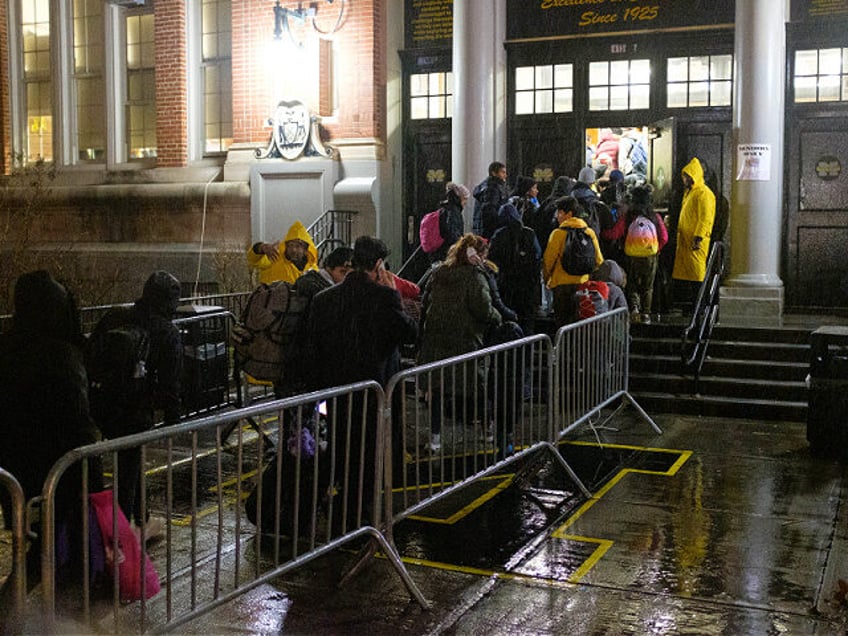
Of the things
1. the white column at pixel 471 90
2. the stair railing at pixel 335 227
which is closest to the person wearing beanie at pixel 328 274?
the white column at pixel 471 90

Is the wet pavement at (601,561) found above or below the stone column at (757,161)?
below

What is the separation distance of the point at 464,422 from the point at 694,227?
655 centimetres

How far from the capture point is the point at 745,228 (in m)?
12.6

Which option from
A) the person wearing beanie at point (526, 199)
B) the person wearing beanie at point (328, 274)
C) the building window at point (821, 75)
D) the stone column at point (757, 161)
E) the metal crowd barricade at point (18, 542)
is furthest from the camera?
the building window at point (821, 75)

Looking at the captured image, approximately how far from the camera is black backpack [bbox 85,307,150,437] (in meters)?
5.92

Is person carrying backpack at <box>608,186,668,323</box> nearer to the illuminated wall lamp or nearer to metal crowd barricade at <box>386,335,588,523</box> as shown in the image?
metal crowd barricade at <box>386,335,588,523</box>

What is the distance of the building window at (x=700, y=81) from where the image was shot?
14.2 m

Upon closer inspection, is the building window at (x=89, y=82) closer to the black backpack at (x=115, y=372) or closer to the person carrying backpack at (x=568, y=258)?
the person carrying backpack at (x=568, y=258)

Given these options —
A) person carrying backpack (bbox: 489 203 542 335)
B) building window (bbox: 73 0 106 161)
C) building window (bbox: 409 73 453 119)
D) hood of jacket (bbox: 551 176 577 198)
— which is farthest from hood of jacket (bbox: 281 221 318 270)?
building window (bbox: 73 0 106 161)

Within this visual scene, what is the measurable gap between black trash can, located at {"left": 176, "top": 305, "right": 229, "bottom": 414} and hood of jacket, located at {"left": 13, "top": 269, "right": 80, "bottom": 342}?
176 inches

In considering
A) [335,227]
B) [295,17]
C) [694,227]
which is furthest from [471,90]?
[694,227]

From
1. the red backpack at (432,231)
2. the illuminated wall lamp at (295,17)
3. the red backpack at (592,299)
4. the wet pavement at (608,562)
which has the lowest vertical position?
the wet pavement at (608,562)

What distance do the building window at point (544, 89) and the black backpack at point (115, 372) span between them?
10.4m

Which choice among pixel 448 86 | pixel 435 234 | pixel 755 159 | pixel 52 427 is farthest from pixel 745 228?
pixel 52 427
